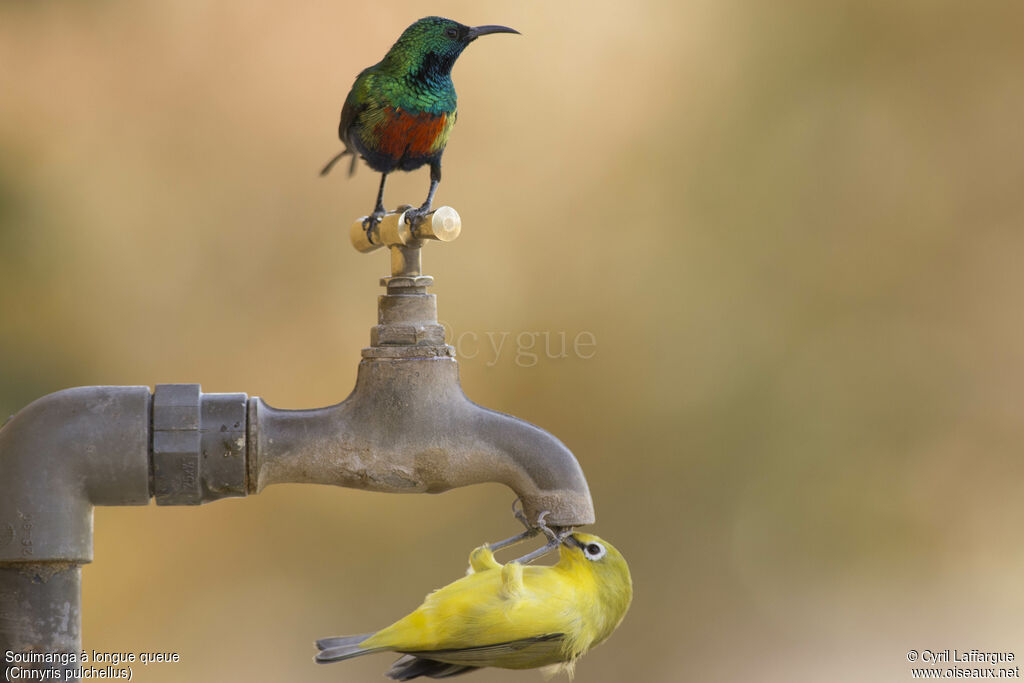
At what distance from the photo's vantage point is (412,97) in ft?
4.39

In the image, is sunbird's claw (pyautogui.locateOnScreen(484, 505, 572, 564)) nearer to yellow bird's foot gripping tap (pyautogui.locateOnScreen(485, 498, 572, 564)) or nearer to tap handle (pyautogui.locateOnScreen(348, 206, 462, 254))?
yellow bird's foot gripping tap (pyautogui.locateOnScreen(485, 498, 572, 564))

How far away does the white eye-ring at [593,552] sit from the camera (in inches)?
50.3

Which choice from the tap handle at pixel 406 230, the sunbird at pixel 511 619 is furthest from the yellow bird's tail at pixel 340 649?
the tap handle at pixel 406 230

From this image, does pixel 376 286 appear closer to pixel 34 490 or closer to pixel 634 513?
pixel 634 513

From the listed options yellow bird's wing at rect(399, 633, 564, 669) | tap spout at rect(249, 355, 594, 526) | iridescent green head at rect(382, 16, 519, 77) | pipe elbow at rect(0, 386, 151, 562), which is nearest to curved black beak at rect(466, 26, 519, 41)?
iridescent green head at rect(382, 16, 519, 77)

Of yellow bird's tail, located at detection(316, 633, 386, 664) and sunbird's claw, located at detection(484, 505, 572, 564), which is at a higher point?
sunbird's claw, located at detection(484, 505, 572, 564)

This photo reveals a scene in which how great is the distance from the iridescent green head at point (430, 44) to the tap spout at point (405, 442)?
390 mm

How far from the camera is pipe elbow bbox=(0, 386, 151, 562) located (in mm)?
1209

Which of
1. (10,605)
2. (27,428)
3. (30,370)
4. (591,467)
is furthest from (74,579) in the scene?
(591,467)

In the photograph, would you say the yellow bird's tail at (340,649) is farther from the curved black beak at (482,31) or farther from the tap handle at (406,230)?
the curved black beak at (482,31)

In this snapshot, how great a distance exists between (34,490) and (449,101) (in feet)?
2.36

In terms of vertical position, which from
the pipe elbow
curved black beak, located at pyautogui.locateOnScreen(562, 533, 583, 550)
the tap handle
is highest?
the tap handle

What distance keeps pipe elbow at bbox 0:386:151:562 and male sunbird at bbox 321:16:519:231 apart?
40 cm

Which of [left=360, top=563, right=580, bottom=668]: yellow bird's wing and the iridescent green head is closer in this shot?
[left=360, top=563, right=580, bottom=668]: yellow bird's wing
